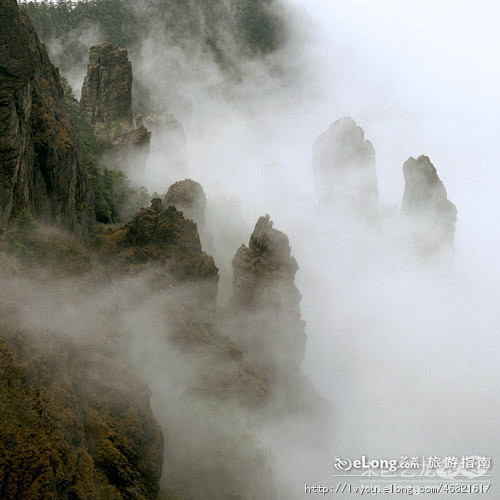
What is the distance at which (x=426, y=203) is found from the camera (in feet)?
208

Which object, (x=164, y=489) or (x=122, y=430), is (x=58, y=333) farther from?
(x=164, y=489)

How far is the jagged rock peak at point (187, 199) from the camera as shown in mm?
38625

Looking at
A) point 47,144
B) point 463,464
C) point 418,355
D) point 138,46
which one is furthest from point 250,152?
point 47,144

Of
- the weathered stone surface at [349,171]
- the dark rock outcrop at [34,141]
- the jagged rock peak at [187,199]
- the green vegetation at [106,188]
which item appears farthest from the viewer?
the weathered stone surface at [349,171]

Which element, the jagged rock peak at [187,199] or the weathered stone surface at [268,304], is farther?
the jagged rock peak at [187,199]

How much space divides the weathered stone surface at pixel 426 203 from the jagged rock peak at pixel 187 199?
3671cm

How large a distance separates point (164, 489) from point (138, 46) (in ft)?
343

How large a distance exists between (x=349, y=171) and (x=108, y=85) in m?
36.5

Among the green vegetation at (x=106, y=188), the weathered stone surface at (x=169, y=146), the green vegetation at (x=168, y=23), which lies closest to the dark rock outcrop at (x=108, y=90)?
the green vegetation at (x=106, y=188)

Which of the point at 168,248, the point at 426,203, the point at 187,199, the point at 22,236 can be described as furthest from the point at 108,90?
the point at 426,203

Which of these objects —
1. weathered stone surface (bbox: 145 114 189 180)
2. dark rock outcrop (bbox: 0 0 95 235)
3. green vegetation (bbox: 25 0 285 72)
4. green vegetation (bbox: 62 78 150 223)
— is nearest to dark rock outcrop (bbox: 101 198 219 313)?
dark rock outcrop (bbox: 0 0 95 235)

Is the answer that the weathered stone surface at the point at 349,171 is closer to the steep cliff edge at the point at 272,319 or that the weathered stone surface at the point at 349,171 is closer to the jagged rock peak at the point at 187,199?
the jagged rock peak at the point at 187,199

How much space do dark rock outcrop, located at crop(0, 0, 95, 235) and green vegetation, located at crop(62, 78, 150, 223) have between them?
4.03m

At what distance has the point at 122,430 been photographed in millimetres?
11727
